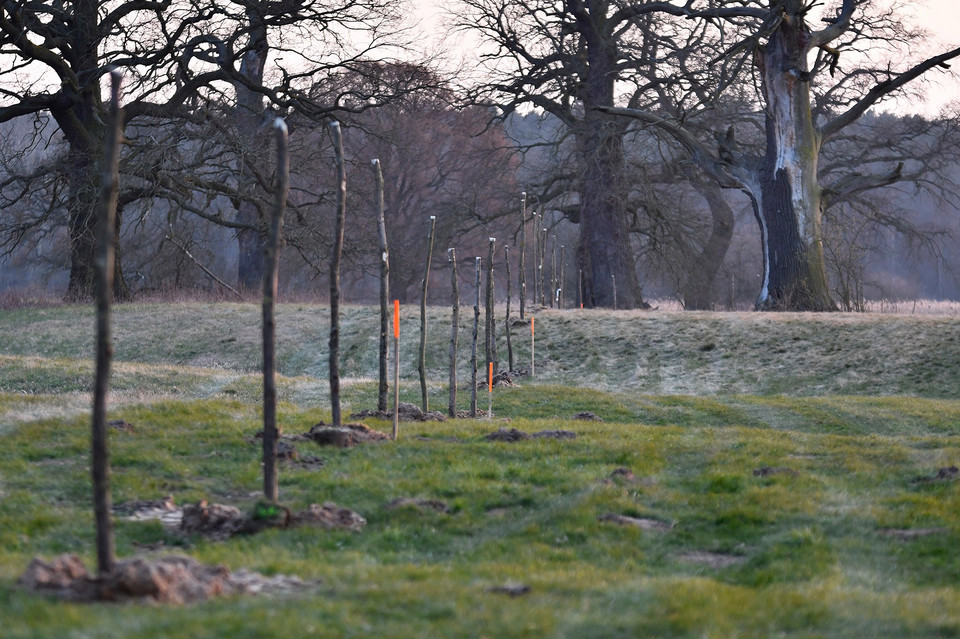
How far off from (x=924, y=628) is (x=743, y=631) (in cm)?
99

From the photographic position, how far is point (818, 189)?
30125 mm

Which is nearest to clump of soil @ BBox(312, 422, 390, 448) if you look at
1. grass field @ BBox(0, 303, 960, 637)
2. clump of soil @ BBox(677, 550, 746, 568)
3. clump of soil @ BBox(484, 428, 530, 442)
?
grass field @ BBox(0, 303, 960, 637)

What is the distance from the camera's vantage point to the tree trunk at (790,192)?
29.2 m

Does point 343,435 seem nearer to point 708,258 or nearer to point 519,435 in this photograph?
point 519,435

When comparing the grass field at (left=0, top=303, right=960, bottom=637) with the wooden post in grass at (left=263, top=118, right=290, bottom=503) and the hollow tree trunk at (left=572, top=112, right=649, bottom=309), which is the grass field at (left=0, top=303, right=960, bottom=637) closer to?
the wooden post in grass at (left=263, top=118, right=290, bottom=503)

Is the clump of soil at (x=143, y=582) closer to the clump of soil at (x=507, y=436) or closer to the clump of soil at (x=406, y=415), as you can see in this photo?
the clump of soil at (x=507, y=436)

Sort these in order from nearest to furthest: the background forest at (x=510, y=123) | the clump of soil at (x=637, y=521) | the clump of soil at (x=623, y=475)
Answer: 1. the clump of soil at (x=637, y=521)
2. the clump of soil at (x=623, y=475)
3. the background forest at (x=510, y=123)

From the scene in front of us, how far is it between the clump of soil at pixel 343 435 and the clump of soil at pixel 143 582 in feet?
16.6

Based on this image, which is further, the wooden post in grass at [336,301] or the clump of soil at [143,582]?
the wooden post in grass at [336,301]

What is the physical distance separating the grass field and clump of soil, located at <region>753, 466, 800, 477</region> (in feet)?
0.19

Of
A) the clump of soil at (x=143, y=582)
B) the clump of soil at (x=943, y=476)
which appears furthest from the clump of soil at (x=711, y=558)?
the clump of soil at (x=943, y=476)

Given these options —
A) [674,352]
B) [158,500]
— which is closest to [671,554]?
[158,500]

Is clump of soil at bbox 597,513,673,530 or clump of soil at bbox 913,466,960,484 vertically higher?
clump of soil at bbox 913,466,960,484

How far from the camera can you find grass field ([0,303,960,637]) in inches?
218
